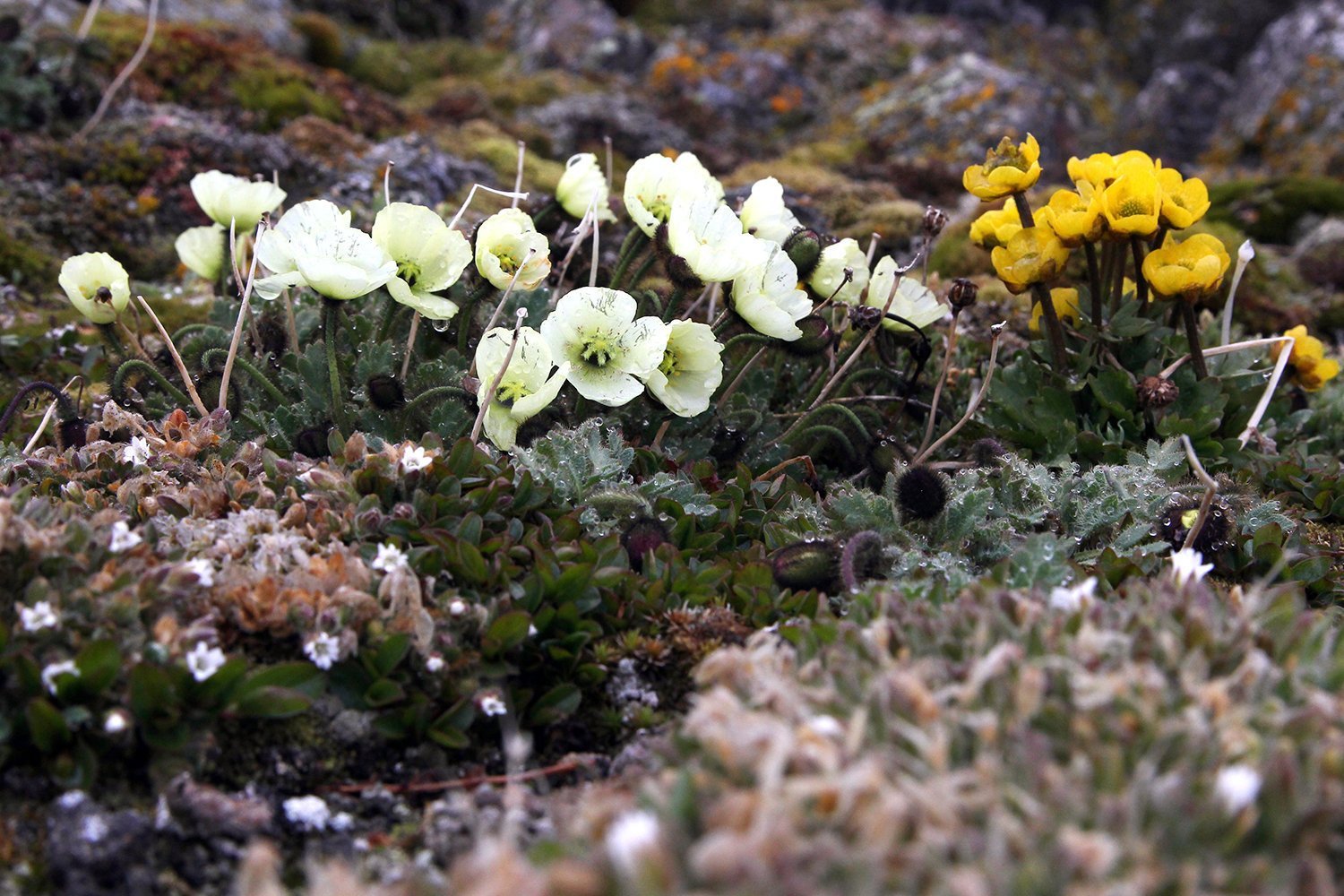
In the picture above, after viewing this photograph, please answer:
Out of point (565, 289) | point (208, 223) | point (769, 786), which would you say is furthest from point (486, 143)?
point (769, 786)

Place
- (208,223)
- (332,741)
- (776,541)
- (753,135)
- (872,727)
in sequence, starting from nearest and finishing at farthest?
1. (872,727)
2. (332,741)
3. (776,541)
4. (208,223)
5. (753,135)

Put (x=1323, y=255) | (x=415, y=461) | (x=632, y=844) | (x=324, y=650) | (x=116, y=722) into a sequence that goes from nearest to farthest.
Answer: (x=632, y=844) < (x=116, y=722) < (x=324, y=650) < (x=415, y=461) < (x=1323, y=255)

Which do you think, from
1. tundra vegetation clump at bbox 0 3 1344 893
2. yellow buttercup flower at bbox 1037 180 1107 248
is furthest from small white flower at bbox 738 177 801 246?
yellow buttercup flower at bbox 1037 180 1107 248

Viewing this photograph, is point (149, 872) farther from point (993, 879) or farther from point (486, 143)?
point (486, 143)

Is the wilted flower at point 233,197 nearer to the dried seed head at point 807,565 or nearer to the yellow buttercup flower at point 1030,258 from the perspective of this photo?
the dried seed head at point 807,565

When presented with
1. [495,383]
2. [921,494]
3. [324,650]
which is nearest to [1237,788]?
[921,494]

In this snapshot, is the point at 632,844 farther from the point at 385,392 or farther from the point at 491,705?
the point at 385,392

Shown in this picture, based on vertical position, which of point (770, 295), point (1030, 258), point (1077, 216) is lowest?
point (770, 295)
